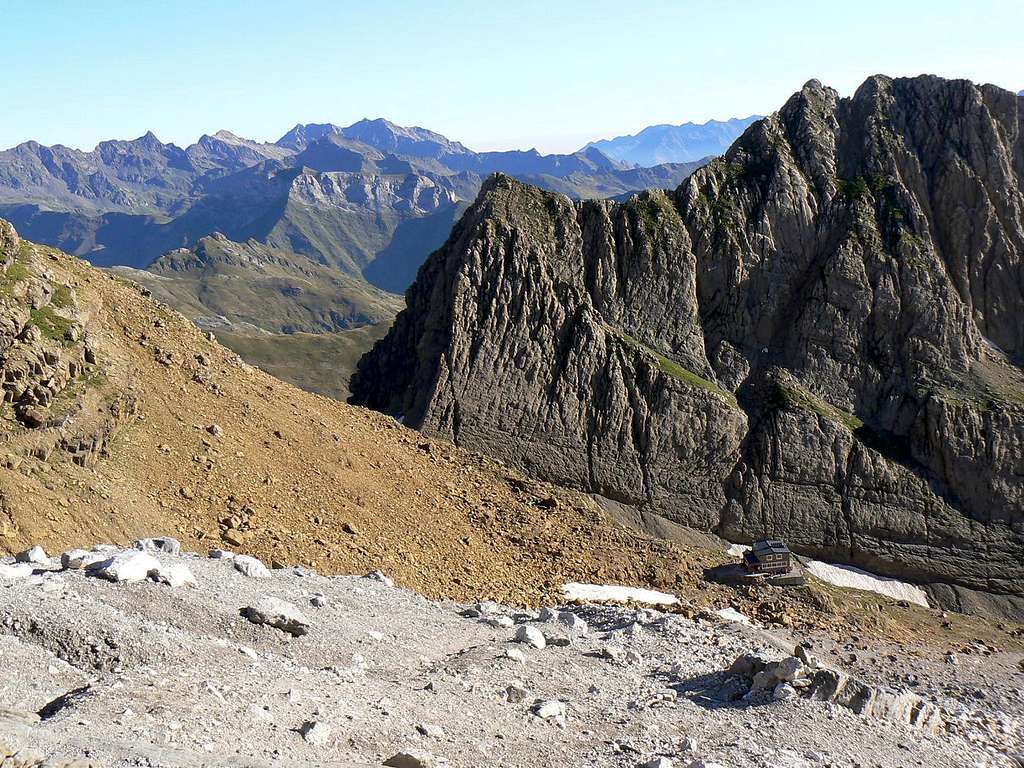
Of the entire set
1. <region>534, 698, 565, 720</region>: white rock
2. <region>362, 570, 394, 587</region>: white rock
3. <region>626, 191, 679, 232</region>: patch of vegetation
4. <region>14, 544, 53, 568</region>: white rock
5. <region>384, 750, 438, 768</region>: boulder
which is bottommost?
<region>362, 570, 394, 587</region>: white rock

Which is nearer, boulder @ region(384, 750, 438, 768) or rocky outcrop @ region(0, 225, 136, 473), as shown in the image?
boulder @ region(384, 750, 438, 768)

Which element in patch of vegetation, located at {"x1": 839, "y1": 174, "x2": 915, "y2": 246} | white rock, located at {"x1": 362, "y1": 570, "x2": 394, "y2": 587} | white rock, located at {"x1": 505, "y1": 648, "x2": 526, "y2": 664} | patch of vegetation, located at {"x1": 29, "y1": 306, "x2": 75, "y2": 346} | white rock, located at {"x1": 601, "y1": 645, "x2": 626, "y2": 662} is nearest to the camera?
white rock, located at {"x1": 505, "y1": 648, "x2": 526, "y2": 664}

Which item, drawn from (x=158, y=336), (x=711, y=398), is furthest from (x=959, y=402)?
(x=158, y=336)

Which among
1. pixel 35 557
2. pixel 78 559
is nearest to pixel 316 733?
pixel 78 559

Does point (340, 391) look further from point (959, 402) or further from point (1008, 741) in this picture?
point (1008, 741)

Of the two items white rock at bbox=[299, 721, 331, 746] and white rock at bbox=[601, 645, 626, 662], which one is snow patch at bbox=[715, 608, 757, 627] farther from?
white rock at bbox=[299, 721, 331, 746]

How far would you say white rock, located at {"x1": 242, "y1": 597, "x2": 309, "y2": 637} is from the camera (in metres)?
20.7

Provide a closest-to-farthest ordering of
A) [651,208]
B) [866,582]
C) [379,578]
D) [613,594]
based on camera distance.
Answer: [379,578] → [613,594] → [866,582] → [651,208]

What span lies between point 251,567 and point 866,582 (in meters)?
36.3

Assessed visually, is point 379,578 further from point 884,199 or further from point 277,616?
point 884,199

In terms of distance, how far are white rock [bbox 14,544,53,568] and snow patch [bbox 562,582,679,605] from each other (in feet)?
56.8

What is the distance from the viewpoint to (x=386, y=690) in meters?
18.7

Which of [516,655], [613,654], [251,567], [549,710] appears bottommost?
[613,654]

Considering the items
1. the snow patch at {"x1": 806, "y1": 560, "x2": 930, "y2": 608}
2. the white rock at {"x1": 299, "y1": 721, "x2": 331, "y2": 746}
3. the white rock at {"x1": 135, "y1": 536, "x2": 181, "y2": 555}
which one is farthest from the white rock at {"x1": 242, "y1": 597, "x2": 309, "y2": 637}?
the snow patch at {"x1": 806, "y1": 560, "x2": 930, "y2": 608}
